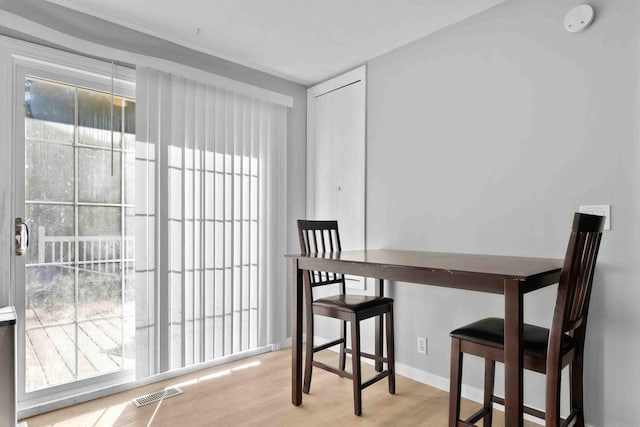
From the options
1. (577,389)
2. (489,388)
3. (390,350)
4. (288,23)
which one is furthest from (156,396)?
(288,23)

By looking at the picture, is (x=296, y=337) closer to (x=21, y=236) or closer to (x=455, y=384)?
(x=455, y=384)

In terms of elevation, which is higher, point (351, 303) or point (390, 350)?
point (351, 303)

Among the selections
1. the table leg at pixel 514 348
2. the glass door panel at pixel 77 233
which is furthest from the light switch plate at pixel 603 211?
the glass door panel at pixel 77 233

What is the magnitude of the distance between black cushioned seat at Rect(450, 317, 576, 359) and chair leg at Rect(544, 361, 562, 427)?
0.07 m

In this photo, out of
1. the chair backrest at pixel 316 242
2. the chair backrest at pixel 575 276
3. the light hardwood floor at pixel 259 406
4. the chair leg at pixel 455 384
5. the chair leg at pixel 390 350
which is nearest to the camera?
the chair backrest at pixel 575 276

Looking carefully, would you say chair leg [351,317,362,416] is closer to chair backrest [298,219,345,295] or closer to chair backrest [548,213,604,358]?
chair backrest [298,219,345,295]

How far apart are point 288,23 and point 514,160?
1.64m

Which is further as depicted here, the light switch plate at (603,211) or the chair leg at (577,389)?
the light switch plate at (603,211)

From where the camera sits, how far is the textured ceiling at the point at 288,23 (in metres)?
2.35

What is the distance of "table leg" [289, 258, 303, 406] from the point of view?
93.2 inches

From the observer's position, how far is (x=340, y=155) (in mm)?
Result: 3377

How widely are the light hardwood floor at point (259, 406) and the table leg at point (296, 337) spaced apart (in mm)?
92

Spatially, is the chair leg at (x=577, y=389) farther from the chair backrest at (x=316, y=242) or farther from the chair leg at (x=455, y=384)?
the chair backrest at (x=316, y=242)

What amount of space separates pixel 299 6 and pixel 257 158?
4.12 ft
